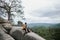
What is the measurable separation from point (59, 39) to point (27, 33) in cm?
1733

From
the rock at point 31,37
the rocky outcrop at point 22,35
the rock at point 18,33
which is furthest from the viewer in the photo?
the rock at point 18,33

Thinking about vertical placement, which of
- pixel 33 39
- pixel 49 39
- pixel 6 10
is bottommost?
pixel 49 39

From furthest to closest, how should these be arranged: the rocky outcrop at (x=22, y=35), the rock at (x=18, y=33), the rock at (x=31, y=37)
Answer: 1. the rock at (x=18, y=33)
2. the rocky outcrop at (x=22, y=35)
3. the rock at (x=31, y=37)

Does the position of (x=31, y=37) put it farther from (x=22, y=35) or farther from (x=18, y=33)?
(x=18, y=33)

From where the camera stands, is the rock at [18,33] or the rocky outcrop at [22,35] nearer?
the rocky outcrop at [22,35]

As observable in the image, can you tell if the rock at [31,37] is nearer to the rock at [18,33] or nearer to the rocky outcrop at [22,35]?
the rocky outcrop at [22,35]

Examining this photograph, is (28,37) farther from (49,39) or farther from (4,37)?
(49,39)

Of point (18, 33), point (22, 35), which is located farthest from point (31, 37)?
point (18, 33)

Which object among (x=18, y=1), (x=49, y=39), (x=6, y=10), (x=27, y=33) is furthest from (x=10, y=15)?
(x=27, y=33)

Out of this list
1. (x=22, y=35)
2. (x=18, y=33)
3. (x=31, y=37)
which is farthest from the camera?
(x=18, y=33)

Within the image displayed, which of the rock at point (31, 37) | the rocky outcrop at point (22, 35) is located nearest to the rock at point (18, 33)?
the rocky outcrop at point (22, 35)

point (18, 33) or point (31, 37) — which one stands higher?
point (18, 33)

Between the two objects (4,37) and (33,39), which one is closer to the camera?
(4,37)

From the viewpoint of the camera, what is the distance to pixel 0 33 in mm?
13766
